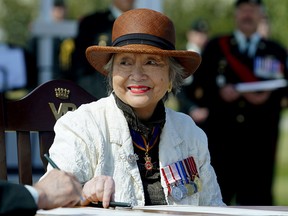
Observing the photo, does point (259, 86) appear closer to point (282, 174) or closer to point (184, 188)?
point (184, 188)

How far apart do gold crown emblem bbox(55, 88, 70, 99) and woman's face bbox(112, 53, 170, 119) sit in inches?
12.9

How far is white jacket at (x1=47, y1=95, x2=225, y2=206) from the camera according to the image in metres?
3.87

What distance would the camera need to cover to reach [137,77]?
4.07 m

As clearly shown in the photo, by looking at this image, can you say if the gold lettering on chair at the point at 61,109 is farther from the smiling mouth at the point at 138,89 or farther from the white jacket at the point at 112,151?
the smiling mouth at the point at 138,89

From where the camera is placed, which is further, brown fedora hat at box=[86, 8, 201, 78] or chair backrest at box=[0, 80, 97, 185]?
chair backrest at box=[0, 80, 97, 185]

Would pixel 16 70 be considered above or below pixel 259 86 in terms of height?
above

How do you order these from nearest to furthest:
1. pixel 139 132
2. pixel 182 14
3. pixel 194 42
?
pixel 139 132 < pixel 194 42 < pixel 182 14

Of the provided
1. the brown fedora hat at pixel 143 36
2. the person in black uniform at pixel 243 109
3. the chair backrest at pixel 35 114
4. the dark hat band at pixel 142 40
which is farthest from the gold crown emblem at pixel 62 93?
the person in black uniform at pixel 243 109

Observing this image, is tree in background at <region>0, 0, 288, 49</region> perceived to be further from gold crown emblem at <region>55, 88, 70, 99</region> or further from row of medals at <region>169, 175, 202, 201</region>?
row of medals at <region>169, 175, 202, 201</region>

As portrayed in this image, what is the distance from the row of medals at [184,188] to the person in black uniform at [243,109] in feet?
16.0

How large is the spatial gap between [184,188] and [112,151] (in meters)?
0.32

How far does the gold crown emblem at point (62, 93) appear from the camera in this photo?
14.3 feet

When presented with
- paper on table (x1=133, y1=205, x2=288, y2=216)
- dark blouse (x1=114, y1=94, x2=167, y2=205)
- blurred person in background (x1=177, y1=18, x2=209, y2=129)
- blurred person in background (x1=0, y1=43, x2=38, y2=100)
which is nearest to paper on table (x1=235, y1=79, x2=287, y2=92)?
blurred person in background (x1=177, y1=18, x2=209, y2=129)

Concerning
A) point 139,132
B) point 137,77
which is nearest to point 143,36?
point 137,77
